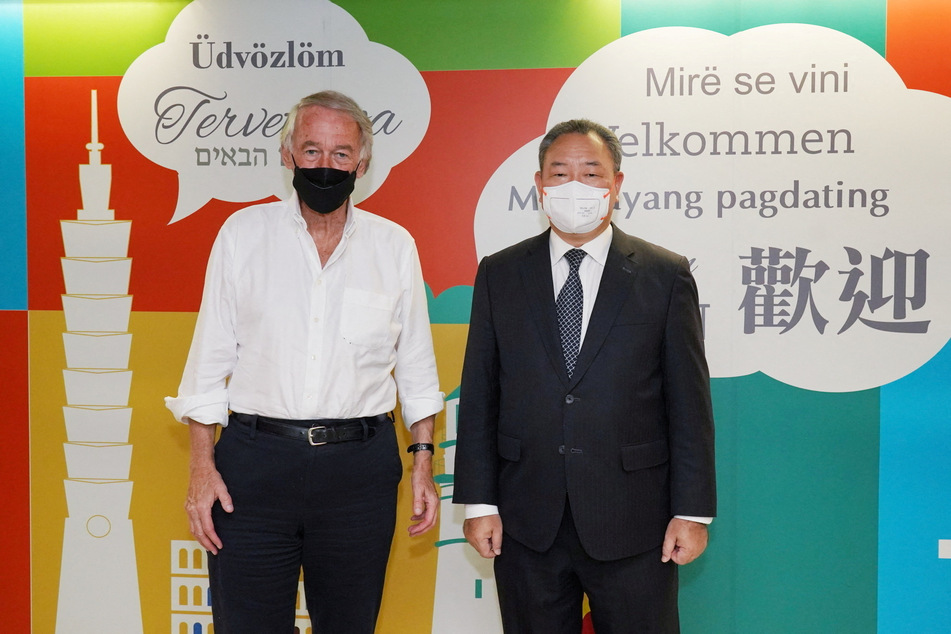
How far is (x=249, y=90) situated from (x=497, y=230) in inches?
43.0

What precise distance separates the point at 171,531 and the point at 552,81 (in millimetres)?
2270

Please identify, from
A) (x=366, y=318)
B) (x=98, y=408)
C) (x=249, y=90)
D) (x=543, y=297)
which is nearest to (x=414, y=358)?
(x=366, y=318)

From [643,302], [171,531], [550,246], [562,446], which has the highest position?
[550,246]

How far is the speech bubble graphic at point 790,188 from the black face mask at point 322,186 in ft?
3.49

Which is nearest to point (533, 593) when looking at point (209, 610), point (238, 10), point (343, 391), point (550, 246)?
point (343, 391)

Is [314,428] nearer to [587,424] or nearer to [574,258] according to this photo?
[587,424]

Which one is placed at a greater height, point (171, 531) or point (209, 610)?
point (171, 531)

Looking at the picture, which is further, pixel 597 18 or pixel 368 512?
pixel 597 18

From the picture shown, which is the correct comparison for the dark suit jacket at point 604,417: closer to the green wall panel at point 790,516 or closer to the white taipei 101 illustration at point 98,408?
the green wall panel at point 790,516

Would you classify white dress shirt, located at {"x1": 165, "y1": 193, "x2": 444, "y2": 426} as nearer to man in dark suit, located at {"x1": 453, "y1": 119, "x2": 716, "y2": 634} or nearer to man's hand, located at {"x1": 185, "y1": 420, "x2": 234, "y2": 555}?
man's hand, located at {"x1": 185, "y1": 420, "x2": 234, "y2": 555}

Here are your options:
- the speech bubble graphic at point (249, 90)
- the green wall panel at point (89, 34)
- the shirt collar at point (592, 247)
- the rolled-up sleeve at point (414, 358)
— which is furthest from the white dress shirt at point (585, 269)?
the green wall panel at point (89, 34)

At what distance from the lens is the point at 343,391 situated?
2143 millimetres

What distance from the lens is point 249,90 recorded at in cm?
296

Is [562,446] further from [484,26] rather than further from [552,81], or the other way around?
[484,26]
